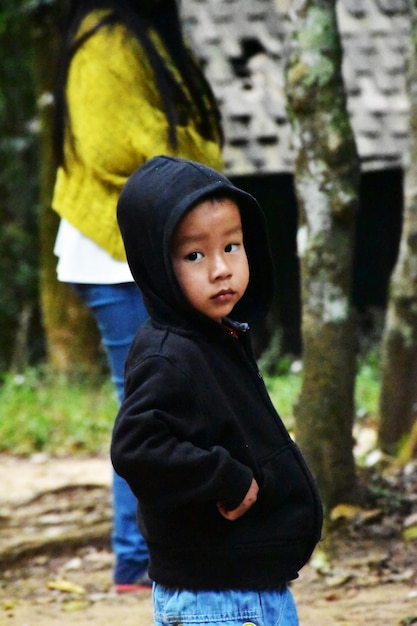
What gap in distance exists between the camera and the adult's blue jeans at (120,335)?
3920mm

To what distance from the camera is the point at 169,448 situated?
240 cm

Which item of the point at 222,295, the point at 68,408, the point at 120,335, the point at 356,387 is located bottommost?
the point at 68,408

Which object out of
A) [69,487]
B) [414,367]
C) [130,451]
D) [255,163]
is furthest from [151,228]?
[255,163]

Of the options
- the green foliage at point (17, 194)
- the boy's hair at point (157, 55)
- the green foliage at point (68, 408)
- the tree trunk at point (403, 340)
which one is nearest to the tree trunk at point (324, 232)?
the boy's hair at point (157, 55)

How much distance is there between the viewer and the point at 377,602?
4.25m

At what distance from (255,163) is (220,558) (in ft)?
25.1

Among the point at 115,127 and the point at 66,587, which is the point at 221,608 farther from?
the point at 66,587

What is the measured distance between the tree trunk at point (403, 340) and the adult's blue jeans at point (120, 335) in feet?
7.44

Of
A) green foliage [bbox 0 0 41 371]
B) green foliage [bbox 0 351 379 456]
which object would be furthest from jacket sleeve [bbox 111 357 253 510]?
green foliage [bbox 0 0 41 371]

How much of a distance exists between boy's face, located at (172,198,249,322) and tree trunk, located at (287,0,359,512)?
2194mm

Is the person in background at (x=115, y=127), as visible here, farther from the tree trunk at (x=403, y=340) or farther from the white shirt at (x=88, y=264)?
the tree trunk at (x=403, y=340)

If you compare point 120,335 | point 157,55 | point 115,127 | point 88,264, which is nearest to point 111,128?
point 115,127

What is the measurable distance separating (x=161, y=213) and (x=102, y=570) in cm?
315

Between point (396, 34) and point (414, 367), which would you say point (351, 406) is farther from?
point (396, 34)
